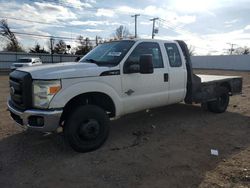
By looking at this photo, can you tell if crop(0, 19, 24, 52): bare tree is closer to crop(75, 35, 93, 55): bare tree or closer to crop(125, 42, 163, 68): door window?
crop(75, 35, 93, 55): bare tree

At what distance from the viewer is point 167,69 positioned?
632 cm

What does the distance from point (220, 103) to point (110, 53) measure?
4060mm

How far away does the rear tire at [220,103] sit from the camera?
8062 millimetres

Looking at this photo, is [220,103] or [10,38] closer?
[220,103]

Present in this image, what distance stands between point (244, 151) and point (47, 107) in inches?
141

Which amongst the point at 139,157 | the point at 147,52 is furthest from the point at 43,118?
the point at 147,52

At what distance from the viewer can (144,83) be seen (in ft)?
19.1

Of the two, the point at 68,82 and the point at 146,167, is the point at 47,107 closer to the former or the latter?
the point at 68,82

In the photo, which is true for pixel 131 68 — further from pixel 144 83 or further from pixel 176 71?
pixel 176 71

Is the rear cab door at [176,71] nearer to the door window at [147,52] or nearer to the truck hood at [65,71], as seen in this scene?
A: the door window at [147,52]

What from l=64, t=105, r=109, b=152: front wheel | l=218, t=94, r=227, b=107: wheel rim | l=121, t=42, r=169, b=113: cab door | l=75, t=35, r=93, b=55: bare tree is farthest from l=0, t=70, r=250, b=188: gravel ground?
l=75, t=35, r=93, b=55: bare tree

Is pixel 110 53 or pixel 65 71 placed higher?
pixel 110 53

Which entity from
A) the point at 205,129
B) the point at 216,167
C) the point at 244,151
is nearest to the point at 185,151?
the point at 216,167

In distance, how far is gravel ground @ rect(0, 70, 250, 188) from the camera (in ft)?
13.1
